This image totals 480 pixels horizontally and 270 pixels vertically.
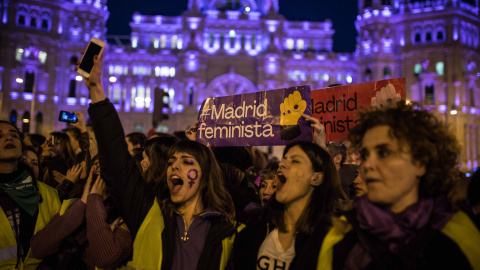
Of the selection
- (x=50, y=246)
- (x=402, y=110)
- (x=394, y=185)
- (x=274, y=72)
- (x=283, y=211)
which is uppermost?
(x=274, y=72)

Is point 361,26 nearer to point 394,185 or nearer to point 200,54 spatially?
point 200,54

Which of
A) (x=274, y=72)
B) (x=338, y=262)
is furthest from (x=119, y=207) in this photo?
(x=274, y=72)

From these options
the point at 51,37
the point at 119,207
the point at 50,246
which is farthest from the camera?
the point at 51,37

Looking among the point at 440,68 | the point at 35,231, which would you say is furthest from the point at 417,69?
the point at 35,231

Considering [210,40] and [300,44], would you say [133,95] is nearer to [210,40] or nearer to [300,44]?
[210,40]

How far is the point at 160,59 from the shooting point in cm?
4528

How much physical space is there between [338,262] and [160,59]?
4480 centimetres

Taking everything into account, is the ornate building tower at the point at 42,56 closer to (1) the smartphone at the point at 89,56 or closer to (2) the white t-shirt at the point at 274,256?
(1) the smartphone at the point at 89,56

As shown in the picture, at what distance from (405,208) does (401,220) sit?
0.45 ft

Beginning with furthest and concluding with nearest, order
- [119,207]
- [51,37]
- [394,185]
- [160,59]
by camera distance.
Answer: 1. [160,59]
2. [51,37]
3. [119,207]
4. [394,185]

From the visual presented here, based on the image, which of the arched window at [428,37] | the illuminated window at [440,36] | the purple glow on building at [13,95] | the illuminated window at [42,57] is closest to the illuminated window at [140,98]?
the illuminated window at [42,57]

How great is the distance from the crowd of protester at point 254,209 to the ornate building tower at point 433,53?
4245cm

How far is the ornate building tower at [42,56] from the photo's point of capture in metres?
40.5

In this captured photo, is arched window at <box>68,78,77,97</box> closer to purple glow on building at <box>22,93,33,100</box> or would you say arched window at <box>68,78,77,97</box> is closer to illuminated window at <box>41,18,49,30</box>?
purple glow on building at <box>22,93,33,100</box>
